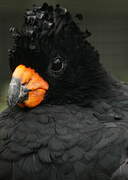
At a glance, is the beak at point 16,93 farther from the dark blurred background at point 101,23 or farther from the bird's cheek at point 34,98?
the dark blurred background at point 101,23

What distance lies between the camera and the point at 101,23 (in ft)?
26.1

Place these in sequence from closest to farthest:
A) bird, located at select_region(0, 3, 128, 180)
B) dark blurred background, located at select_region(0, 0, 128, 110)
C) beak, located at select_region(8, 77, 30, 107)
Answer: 1. bird, located at select_region(0, 3, 128, 180)
2. beak, located at select_region(8, 77, 30, 107)
3. dark blurred background, located at select_region(0, 0, 128, 110)

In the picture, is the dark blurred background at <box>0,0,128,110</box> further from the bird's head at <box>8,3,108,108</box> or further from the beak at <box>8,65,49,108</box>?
the beak at <box>8,65,49,108</box>

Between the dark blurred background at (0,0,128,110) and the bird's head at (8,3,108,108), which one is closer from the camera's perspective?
the bird's head at (8,3,108,108)

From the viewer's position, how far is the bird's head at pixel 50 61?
2.41 m

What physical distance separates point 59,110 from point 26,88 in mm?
172

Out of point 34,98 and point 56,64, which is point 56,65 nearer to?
point 56,64

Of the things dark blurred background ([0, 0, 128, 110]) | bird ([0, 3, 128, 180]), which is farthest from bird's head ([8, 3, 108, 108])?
dark blurred background ([0, 0, 128, 110])

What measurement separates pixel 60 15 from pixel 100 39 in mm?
5310

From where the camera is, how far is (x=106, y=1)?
7938 mm

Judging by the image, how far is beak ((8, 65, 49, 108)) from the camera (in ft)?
7.82

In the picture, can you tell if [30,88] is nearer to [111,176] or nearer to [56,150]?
[56,150]

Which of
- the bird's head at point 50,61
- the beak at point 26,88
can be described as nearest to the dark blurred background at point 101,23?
the bird's head at point 50,61

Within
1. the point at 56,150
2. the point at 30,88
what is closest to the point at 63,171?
the point at 56,150
